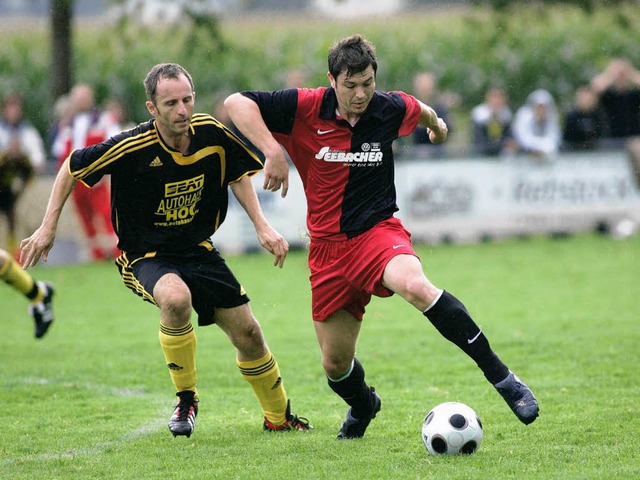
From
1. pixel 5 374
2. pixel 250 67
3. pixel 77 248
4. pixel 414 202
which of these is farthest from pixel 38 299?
pixel 250 67

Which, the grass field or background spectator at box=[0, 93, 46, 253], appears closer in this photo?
the grass field

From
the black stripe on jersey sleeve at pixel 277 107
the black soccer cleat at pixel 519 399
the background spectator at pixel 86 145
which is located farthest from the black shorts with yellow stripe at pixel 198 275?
the background spectator at pixel 86 145

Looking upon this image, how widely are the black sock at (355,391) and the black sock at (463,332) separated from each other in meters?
0.84

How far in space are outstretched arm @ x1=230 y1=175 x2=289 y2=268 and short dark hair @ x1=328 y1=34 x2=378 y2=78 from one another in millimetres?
874

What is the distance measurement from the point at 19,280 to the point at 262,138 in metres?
4.22

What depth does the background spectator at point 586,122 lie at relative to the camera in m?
17.2

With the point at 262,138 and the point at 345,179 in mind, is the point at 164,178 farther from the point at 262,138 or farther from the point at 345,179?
the point at 345,179

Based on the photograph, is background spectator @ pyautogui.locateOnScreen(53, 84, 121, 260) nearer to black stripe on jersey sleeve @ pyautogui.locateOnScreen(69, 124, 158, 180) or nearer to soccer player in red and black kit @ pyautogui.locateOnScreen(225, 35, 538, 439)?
black stripe on jersey sleeve @ pyautogui.locateOnScreen(69, 124, 158, 180)

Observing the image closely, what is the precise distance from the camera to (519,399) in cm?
544

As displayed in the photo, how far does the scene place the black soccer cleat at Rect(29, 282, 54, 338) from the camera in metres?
9.36

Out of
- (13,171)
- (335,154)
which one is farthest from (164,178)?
(13,171)

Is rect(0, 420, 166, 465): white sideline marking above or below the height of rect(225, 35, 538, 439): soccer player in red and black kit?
below

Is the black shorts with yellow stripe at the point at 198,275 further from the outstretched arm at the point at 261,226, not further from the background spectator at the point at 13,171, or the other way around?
the background spectator at the point at 13,171

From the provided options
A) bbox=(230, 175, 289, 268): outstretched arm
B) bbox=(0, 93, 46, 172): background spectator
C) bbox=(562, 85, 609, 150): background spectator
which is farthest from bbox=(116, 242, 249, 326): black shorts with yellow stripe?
bbox=(562, 85, 609, 150): background spectator
